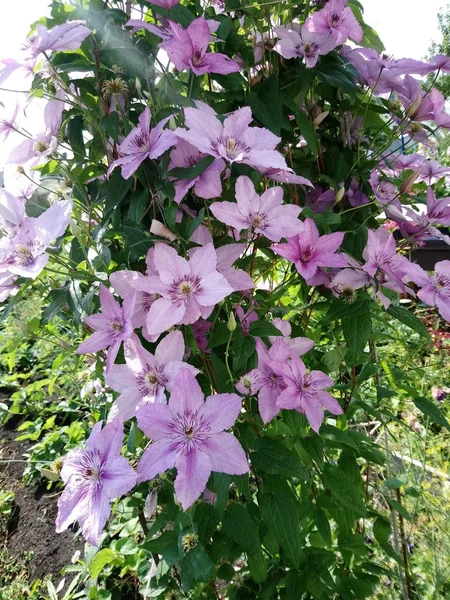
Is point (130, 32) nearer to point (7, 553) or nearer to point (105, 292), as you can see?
point (105, 292)

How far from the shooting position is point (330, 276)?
0.78 m

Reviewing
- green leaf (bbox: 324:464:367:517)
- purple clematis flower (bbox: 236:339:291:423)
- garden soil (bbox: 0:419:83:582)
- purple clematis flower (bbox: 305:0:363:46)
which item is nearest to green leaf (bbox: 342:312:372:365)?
purple clematis flower (bbox: 236:339:291:423)

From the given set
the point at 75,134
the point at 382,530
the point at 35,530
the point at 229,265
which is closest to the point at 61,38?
the point at 75,134

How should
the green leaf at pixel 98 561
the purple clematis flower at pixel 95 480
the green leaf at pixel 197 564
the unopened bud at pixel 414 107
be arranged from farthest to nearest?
the green leaf at pixel 98 561 → the unopened bud at pixel 414 107 → the green leaf at pixel 197 564 → the purple clematis flower at pixel 95 480

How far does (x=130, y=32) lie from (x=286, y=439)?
0.70 metres

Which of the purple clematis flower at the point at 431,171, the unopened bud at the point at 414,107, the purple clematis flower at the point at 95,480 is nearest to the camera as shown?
the purple clematis flower at the point at 95,480

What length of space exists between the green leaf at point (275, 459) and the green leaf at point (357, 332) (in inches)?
7.4

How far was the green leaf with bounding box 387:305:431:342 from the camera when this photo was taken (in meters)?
0.74

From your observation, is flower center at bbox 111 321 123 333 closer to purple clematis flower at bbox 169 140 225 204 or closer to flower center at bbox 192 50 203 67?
purple clematis flower at bbox 169 140 225 204

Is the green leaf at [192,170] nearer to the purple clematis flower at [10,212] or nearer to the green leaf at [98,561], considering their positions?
the purple clematis flower at [10,212]

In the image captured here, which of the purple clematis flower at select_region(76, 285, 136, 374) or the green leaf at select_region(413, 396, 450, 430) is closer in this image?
the purple clematis flower at select_region(76, 285, 136, 374)

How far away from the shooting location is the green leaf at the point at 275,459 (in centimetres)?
69

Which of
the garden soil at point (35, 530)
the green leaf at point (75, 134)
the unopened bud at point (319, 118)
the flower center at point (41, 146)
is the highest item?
the unopened bud at point (319, 118)

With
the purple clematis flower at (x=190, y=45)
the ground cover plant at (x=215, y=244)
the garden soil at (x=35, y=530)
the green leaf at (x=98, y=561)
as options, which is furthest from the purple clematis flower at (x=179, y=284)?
the garden soil at (x=35, y=530)
